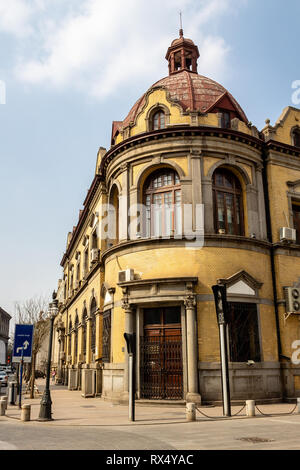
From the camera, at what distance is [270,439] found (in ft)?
31.9

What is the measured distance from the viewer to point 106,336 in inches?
859

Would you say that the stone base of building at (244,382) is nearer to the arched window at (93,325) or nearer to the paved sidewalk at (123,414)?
the paved sidewalk at (123,414)

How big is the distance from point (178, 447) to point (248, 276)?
1114cm

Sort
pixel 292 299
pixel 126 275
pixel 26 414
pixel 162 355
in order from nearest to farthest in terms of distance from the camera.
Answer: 1. pixel 26 414
2. pixel 162 355
3. pixel 126 275
4. pixel 292 299

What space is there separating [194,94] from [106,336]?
1350 centimetres

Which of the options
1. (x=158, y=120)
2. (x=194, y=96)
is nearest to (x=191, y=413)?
(x=158, y=120)

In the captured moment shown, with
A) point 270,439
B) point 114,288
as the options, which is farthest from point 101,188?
point 270,439

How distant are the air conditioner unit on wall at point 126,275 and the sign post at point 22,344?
170 inches

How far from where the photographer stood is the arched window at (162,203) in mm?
19938

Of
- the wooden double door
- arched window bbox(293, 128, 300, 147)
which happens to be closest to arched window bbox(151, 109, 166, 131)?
arched window bbox(293, 128, 300, 147)

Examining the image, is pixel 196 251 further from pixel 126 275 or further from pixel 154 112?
pixel 154 112

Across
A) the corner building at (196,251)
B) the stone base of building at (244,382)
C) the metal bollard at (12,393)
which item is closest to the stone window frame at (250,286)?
the corner building at (196,251)

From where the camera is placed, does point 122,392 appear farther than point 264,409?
Yes
